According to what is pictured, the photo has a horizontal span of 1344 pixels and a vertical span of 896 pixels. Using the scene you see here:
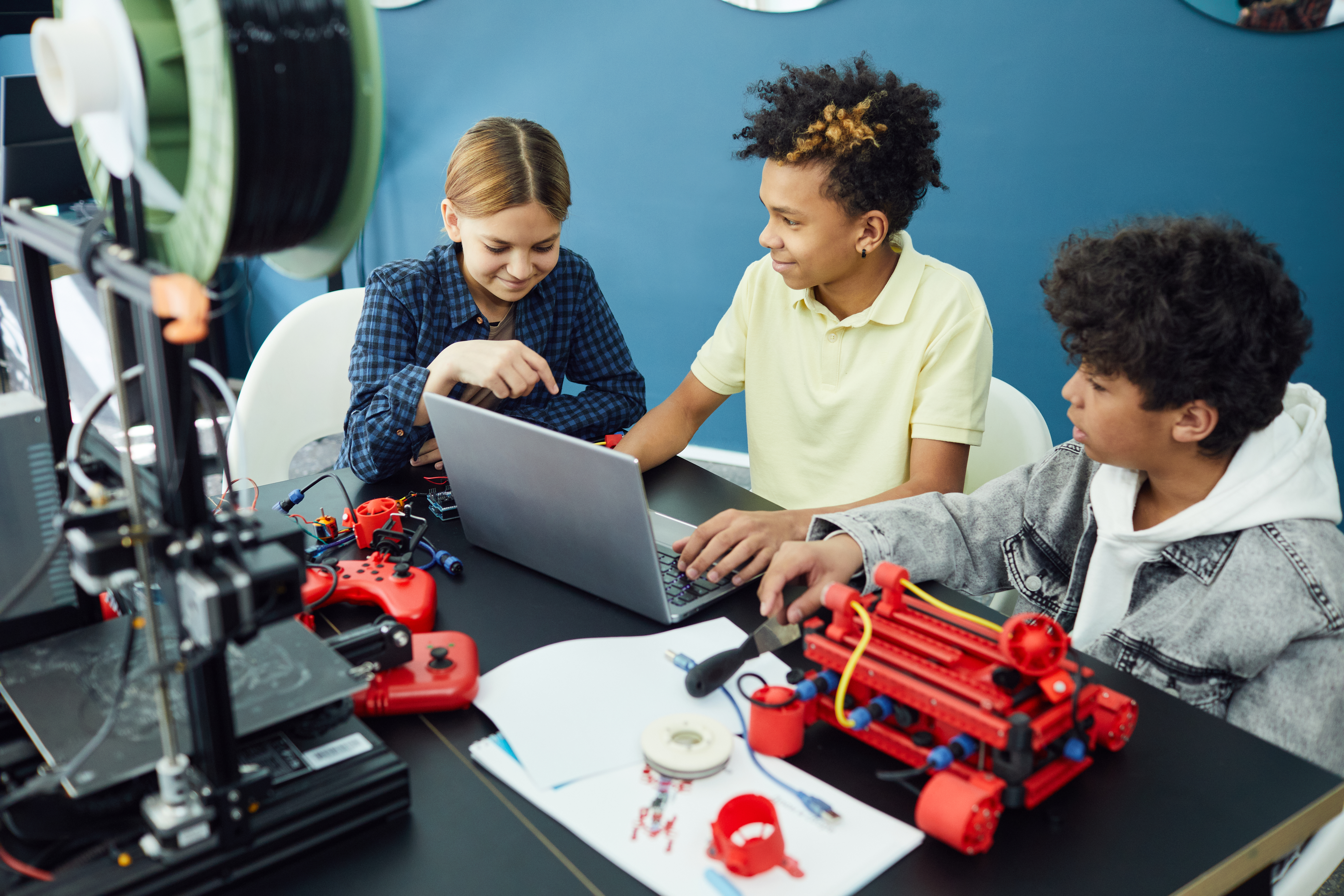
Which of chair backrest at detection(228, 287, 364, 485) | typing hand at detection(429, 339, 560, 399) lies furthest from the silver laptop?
chair backrest at detection(228, 287, 364, 485)

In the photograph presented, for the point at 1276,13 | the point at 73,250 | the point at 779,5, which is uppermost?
the point at 779,5

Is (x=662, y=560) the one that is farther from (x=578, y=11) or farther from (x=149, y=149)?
(x=578, y=11)

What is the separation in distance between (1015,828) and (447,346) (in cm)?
123

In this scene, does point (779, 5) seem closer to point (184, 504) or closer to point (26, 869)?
point (184, 504)

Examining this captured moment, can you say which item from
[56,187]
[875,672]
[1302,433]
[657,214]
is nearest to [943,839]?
[875,672]

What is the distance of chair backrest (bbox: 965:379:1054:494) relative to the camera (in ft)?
5.17

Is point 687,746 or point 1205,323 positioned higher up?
point 1205,323

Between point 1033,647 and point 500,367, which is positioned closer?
point 1033,647

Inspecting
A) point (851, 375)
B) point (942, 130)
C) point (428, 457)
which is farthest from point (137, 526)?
point (942, 130)

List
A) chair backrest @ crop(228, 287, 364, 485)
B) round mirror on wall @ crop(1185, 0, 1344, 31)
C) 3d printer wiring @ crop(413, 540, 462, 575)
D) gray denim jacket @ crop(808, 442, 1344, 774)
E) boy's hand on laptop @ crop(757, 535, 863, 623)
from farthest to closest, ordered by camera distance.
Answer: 1. round mirror on wall @ crop(1185, 0, 1344, 31)
2. chair backrest @ crop(228, 287, 364, 485)
3. 3d printer wiring @ crop(413, 540, 462, 575)
4. boy's hand on laptop @ crop(757, 535, 863, 623)
5. gray denim jacket @ crop(808, 442, 1344, 774)

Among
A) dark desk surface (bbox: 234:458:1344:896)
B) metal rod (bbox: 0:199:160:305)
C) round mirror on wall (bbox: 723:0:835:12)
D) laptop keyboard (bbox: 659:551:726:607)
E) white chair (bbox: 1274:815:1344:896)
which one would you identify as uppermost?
round mirror on wall (bbox: 723:0:835:12)

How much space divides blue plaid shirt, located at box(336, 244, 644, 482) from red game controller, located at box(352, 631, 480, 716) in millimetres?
574

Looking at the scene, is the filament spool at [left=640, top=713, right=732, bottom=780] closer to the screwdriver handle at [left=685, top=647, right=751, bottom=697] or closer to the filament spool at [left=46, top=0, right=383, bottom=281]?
the screwdriver handle at [left=685, top=647, right=751, bottom=697]

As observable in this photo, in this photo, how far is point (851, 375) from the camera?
Result: 5.37 ft
